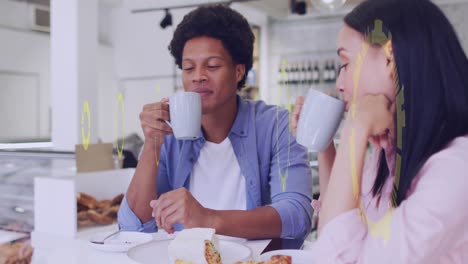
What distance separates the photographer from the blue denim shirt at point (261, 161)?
57cm

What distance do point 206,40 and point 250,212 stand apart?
202 millimetres

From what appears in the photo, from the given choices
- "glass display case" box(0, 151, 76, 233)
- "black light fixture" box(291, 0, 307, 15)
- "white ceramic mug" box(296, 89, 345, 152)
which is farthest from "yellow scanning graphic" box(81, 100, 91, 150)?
"black light fixture" box(291, 0, 307, 15)

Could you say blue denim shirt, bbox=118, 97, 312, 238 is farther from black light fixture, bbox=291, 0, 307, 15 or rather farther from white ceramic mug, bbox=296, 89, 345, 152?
black light fixture, bbox=291, 0, 307, 15

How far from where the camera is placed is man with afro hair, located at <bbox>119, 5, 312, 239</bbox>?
19.8 inches

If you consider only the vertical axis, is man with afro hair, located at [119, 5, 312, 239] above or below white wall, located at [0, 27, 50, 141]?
below

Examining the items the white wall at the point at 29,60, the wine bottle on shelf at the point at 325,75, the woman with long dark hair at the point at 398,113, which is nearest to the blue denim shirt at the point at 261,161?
the woman with long dark hair at the point at 398,113

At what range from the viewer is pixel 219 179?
1.94ft

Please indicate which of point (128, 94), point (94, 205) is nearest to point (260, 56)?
point (128, 94)

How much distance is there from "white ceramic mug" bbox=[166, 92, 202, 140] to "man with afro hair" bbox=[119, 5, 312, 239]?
0.10 ft

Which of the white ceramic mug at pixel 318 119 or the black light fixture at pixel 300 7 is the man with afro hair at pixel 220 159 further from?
the black light fixture at pixel 300 7

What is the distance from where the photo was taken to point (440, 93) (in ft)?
1.07

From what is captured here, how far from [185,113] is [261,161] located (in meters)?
0.16

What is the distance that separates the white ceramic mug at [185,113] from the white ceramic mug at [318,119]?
13cm

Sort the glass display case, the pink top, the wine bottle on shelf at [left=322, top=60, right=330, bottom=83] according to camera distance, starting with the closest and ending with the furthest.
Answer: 1. the pink top
2. the glass display case
3. the wine bottle on shelf at [left=322, top=60, right=330, bottom=83]
